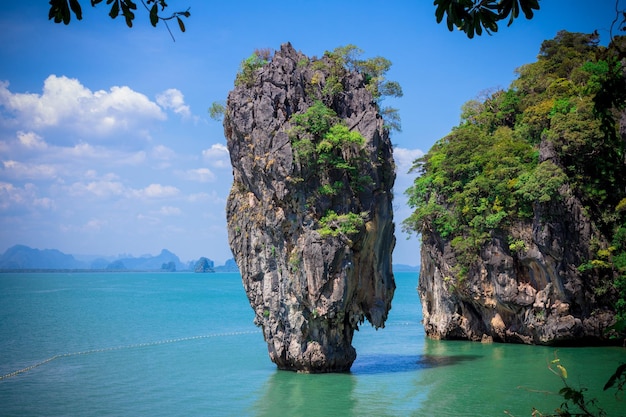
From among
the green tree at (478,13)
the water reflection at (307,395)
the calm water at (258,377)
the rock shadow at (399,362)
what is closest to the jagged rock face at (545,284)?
the calm water at (258,377)

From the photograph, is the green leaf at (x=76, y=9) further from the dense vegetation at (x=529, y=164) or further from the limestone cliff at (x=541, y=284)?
the limestone cliff at (x=541, y=284)

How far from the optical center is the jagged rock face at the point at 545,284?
26484mm

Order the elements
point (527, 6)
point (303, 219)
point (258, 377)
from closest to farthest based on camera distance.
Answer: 1. point (527, 6)
2. point (303, 219)
3. point (258, 377)

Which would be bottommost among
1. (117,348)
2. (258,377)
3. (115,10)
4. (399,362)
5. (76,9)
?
(117,348)

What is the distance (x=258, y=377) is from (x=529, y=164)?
576 inches

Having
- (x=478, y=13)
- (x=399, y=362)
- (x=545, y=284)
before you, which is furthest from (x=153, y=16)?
(x=545, y=284)

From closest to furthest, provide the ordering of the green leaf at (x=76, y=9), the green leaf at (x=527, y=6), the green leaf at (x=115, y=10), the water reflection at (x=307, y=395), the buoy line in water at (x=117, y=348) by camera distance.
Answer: the green leaf at (x=76, y=9) < the green leaf at (x=527, y=6) < the green leaf at (x=115, y=10) < the water reflection at (x=307, y=395) < the buoy line in water at (x=117, y=348)

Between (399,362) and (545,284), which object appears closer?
(399,362)

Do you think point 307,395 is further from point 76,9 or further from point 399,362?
point 76,9

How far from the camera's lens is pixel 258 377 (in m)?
23.0

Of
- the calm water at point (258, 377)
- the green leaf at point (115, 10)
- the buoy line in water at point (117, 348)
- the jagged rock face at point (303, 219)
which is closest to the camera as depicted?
the green leaf at point (115, 10)

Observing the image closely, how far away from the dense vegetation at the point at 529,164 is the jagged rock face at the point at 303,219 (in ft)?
23.5

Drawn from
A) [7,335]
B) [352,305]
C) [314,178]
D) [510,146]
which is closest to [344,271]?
[352,305]

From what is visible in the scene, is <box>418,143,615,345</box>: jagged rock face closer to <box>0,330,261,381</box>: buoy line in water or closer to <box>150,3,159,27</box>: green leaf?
<box>0,330,261,381</box>: buoy line in water
